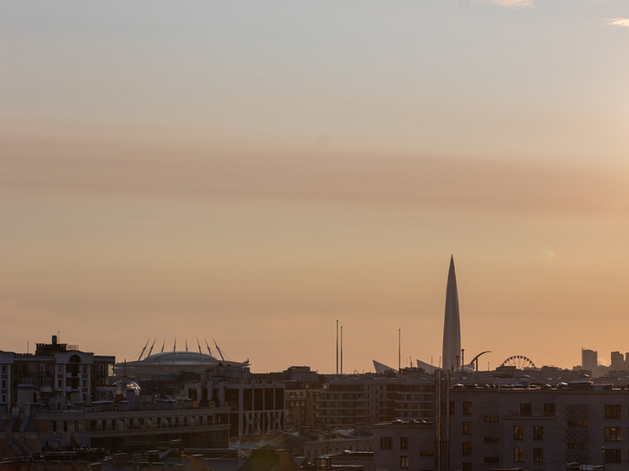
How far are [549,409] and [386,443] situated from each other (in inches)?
629

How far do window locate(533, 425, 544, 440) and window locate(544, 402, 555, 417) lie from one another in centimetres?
172

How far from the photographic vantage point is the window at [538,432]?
5049 inches

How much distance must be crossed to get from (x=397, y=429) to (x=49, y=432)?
4269 centimetres

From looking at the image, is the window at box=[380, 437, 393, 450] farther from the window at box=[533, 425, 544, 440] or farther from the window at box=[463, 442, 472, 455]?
the window at box=[533, 425, 544, 440]

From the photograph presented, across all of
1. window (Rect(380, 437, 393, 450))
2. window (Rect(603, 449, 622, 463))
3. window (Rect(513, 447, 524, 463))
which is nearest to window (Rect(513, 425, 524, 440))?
window (Rect(513, 447, 524, 463))

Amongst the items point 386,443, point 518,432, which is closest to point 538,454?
point 518,432

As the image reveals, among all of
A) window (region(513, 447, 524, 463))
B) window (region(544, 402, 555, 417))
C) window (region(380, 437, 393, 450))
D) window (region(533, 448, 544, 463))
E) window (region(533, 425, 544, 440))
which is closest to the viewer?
window (region(533, 448, 544, 463))

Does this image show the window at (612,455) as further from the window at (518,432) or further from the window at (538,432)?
the window at (518,432)

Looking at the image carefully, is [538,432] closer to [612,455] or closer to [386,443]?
[612,455]

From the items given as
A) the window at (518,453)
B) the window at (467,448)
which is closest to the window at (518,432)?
the window at (518,453)

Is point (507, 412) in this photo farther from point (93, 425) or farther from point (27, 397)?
point (27, 397)

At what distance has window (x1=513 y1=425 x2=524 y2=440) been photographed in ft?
421

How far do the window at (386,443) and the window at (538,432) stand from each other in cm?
1399

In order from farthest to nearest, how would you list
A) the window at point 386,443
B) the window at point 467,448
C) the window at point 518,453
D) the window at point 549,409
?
the window at point 386,443
the window at point 467,448
the window at point 549,409
the window at point 518,453
